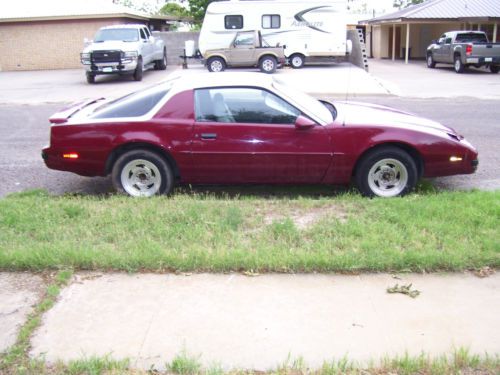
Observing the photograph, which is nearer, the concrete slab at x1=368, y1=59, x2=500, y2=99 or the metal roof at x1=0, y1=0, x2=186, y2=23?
the concrete slab at x1=368, y1=59, x2=500, y2=99

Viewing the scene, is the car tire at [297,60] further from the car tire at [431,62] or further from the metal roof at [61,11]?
the metal roof at [61,11]

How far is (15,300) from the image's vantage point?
3932mm

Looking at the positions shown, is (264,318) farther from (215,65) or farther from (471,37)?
(471,37)

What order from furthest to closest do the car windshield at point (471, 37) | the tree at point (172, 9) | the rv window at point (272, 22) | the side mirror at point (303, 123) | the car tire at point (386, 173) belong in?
the tree at point (172, 9)
the car windshield at point (471, 37)
the rv window at point (272, 22)
the car tire at point (386, 173)
the side mirror at point (303, 123)

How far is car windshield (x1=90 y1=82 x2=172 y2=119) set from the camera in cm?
641

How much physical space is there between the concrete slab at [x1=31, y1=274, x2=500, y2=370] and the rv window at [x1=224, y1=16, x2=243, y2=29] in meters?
21.6

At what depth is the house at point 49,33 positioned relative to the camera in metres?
29.2

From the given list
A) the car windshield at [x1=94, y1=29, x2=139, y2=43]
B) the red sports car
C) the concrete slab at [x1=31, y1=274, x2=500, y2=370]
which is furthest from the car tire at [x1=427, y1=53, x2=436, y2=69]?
the concrete slab at [x1=31, y1=274, x2=500, y2=370]

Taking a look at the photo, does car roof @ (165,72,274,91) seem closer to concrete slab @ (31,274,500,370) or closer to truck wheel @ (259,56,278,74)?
concrete slab @ (31,274,500,370)

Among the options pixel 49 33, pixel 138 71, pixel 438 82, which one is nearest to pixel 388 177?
pixel 438 82

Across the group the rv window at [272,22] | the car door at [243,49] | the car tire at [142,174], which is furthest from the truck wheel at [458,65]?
the car tire at [142,174]

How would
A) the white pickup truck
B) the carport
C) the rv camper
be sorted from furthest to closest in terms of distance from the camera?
the carport, the rv camper, the white pickup truck

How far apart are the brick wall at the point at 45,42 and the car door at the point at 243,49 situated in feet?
30.9

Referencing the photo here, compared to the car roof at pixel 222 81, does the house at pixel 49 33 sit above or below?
above
